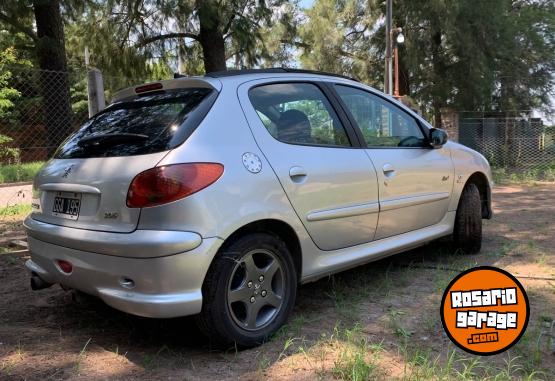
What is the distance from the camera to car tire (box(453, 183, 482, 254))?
491cm

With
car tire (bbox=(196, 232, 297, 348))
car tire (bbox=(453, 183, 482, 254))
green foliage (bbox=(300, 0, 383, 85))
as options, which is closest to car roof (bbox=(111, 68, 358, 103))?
car tire (bbox=(196, 232, 297, 348))

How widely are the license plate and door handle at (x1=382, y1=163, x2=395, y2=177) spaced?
2.09 metres

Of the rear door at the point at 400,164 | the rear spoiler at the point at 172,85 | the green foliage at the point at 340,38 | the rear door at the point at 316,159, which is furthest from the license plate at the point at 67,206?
the green foliage at the point at 340,38

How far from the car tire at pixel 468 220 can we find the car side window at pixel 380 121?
86cm

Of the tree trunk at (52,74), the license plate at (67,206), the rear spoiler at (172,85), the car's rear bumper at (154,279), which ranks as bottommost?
the car's rear bumper at (154,279)

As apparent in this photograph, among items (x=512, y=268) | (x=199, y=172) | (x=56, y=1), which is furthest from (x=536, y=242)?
(x=56, y=1)

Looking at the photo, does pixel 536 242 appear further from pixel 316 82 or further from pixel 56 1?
pixel 56 1

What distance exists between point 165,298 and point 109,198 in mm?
612

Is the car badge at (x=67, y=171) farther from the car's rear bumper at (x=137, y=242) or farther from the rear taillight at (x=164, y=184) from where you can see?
the rear taillight at (x=164, y=184)

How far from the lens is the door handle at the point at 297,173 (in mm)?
3196

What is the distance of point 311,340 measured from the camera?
10.4 feet

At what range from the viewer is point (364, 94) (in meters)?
4.24

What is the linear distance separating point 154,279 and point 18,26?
9.11m

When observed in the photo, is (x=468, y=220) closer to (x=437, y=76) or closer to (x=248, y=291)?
(x=248, y=291)
